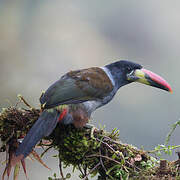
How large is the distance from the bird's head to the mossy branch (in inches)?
31.6

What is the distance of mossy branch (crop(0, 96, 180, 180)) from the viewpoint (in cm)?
183

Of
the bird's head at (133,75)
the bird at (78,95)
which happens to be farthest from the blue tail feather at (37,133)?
the bird's head at (133,75)

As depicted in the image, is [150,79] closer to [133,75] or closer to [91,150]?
[133,75]

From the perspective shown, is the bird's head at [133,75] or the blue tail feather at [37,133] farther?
the bird's head at [133,75]

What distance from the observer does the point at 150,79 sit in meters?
2.67

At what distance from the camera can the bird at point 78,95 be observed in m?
1.90

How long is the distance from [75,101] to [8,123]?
53 centimetres

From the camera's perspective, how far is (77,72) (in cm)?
249

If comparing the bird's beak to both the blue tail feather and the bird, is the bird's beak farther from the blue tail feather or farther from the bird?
the blue tail feather

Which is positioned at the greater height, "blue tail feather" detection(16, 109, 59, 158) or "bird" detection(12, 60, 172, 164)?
"bird" detection(12, 60, 172, 164)

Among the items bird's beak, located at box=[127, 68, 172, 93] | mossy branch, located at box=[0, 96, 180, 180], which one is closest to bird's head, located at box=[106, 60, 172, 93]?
bird's beak, located at box=[127, 68, 172, 93]

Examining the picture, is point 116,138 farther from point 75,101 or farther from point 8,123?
point 8,123

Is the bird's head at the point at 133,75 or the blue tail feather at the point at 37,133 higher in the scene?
the bird's head at the point at 133,75

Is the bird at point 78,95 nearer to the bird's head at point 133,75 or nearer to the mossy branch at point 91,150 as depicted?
the bird's head at point 133,75
